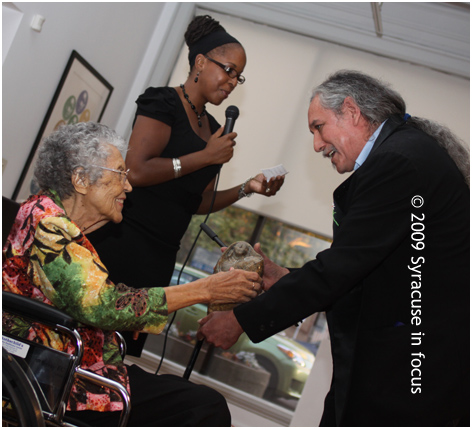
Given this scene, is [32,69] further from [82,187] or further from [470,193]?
[470,193]

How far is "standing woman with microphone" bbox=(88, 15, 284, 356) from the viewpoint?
7.87 feet

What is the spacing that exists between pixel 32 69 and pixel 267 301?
7.41 ft

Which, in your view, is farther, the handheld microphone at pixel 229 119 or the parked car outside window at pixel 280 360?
the parked car outside window at pixel 280 360

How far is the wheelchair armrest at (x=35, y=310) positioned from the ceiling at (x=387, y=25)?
10.8ft

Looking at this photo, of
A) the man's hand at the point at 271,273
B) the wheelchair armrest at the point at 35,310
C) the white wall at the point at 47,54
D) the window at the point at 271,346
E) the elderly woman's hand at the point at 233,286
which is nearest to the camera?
the wheelchair armrest at the point at 35,310

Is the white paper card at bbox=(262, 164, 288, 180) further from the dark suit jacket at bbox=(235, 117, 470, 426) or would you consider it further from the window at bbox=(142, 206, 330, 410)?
the window at bbox=(142, 206, 330, 410)

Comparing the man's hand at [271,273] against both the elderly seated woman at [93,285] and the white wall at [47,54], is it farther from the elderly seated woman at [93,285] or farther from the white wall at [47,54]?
the white wall at [47,54]

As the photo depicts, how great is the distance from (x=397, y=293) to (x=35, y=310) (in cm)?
102

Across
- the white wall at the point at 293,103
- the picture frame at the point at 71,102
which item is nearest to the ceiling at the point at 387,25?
the white wall at the point at 293,103

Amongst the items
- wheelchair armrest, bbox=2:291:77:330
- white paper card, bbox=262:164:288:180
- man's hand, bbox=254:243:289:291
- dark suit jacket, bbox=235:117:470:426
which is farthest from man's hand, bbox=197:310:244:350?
white paper card, bbox=262:164:288:180

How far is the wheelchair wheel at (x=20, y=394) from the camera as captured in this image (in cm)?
134

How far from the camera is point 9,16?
9.80 ft

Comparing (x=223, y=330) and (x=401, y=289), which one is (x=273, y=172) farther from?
(x=401, y=289)

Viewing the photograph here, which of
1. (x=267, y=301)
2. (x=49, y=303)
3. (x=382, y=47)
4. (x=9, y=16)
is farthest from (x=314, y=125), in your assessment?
(x=382, y=47)
